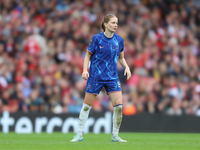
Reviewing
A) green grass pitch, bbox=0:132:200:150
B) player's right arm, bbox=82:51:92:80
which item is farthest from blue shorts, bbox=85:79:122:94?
green grass pitch, bbox=0:132:200:150

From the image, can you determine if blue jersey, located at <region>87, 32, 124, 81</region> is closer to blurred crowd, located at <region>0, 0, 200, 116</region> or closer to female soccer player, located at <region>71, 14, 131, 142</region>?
female soccer player, located at <region>71, 14, 131, 142</region>

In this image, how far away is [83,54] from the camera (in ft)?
47.6

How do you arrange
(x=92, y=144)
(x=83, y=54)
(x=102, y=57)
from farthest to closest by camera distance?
(x=83, y=54)
(x=102, y=57)
(x=92, y=144)

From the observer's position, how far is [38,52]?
14.0m

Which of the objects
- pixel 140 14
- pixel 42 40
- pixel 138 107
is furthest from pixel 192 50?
pixel 42 40

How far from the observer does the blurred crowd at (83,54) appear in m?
13.1

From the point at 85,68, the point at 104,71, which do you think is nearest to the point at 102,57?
the point at 104,71

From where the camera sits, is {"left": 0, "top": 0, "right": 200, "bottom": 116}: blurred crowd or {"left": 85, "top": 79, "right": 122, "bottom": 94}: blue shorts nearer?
{"left": 85, "top": 79, "right": 122, "bottom": 94}: blue shorts

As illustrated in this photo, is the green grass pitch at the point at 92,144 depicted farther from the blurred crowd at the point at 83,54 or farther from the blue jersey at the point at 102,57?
the blurred crowd at the point at 83,54

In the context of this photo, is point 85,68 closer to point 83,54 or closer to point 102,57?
point 102,57

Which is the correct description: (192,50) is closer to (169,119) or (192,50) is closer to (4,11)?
(169,119)

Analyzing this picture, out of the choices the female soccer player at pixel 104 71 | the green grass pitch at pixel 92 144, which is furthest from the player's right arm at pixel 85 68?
the green grass pitch at pixel 92 144

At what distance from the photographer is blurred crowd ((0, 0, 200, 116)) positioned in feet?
42.9

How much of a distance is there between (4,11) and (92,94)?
8758 millimetres
